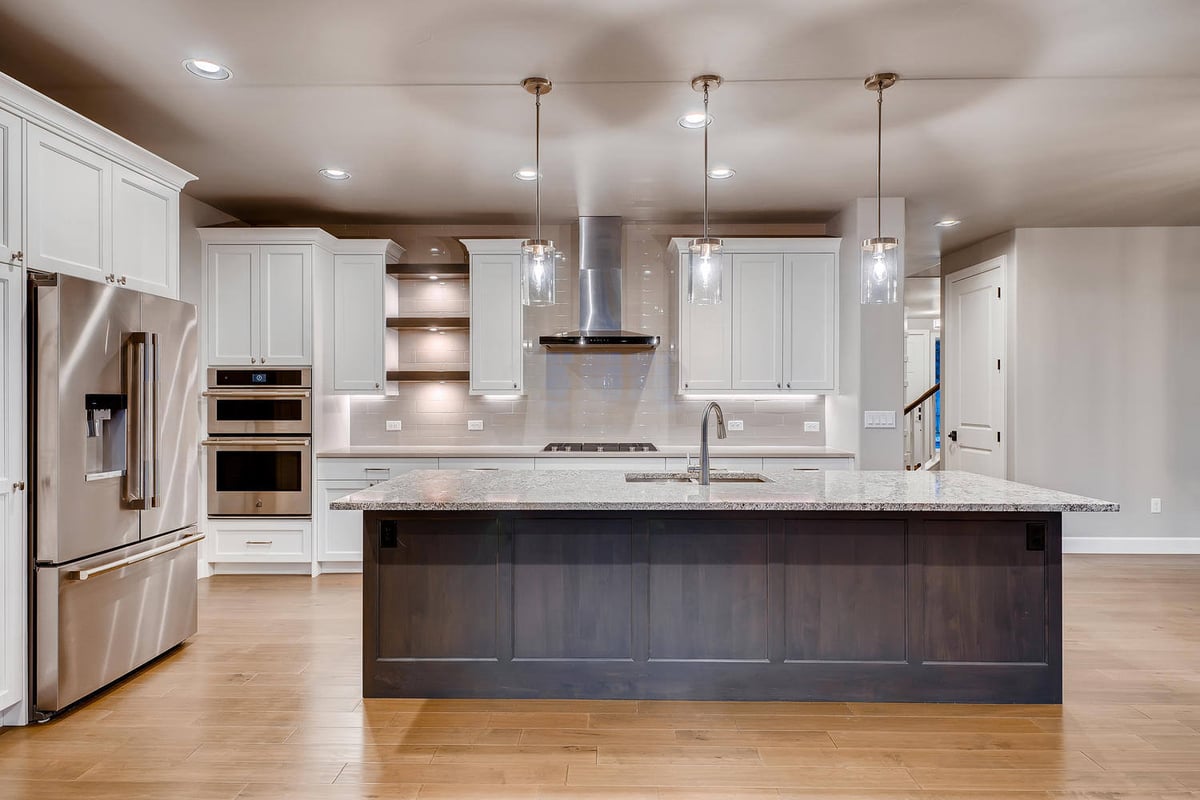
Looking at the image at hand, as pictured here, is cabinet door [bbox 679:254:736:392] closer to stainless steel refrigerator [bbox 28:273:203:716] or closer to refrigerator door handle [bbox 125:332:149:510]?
stainless steel refrigerator [bbox 28:273:203:716]

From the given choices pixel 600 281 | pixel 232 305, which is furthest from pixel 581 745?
pixel 232 305

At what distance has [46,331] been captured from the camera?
8.25 feet

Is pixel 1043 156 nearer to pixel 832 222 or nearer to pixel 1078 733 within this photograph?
pixel 832 222

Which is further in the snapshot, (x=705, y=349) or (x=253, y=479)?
(x=705, y=349)

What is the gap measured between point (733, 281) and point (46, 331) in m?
3.95

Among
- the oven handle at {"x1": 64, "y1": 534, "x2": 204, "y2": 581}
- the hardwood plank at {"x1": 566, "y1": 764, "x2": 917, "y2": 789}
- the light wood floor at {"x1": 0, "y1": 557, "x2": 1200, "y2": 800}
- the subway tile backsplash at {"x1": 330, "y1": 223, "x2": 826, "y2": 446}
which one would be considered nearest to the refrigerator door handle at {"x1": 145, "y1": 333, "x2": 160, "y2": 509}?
the oven handle at {"x1": 64, "y1": 534, "x2": 204, "y2": 581}

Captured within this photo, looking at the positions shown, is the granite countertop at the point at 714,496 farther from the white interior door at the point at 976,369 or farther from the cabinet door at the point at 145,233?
the white interior door at the point at 976,369

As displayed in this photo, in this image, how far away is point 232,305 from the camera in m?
4.77

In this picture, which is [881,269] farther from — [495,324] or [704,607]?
[495,324]

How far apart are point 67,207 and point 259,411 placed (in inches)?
88.2

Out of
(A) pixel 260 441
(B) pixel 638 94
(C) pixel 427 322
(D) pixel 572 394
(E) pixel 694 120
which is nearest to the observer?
(B) pixel 638 94

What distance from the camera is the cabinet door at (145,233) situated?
2963 mm

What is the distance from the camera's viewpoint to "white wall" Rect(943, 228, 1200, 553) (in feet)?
18.1

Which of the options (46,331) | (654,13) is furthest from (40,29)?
(654,13)
